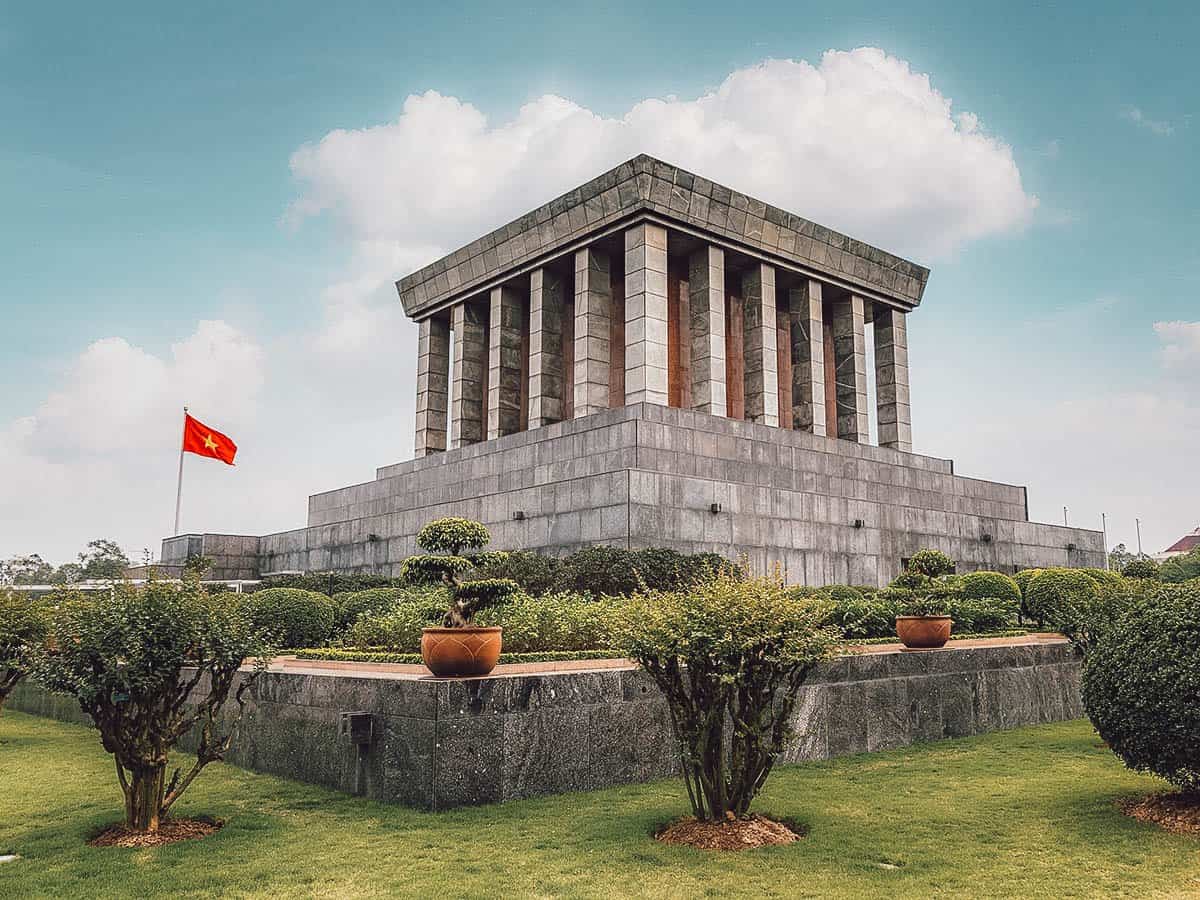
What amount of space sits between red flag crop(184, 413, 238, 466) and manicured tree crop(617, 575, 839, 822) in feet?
73.6

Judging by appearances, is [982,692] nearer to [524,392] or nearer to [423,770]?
[423,770]

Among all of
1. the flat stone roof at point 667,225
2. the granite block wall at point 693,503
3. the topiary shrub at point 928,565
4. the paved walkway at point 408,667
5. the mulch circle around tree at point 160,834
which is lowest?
the mulch circle around tree at point 160,834

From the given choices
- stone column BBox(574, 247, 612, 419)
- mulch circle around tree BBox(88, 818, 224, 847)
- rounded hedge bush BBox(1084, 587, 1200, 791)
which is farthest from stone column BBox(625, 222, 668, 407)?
mulch circle around tree BBox(88, 818, 224, 847)

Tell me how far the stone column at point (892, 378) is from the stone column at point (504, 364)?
481 inches

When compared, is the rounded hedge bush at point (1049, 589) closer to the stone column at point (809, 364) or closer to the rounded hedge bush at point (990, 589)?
the rounded hedge bush at point (990, 589)

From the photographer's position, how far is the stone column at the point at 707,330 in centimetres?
2578

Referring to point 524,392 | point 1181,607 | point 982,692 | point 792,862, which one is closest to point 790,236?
point 524,392

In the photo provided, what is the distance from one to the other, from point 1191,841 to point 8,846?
8272 mm

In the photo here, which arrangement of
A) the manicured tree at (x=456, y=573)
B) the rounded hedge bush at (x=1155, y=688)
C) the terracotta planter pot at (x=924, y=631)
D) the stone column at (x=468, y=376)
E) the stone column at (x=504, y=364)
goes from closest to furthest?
the rounded hedge bush at (x=1155, y=688)
the manicured tree at (x=456, y=573)
the terracotta planter pot at (x=924, y=631)
the stone column at (x=504, y=364)
the stone column at (x=468, y=376)

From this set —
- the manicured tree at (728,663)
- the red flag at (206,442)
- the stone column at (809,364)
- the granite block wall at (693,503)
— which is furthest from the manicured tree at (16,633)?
the stone column at (809,364)

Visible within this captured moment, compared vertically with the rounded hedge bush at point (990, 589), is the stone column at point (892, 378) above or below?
above

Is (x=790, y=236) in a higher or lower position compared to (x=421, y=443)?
higher

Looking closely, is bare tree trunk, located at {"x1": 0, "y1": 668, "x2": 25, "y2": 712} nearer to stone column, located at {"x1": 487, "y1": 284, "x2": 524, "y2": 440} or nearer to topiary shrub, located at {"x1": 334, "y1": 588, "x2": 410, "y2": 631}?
topiary shrub, located at {"x1": 334, "y1": 588, "x2": 410, "y2": 631}

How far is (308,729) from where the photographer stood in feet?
29.5
